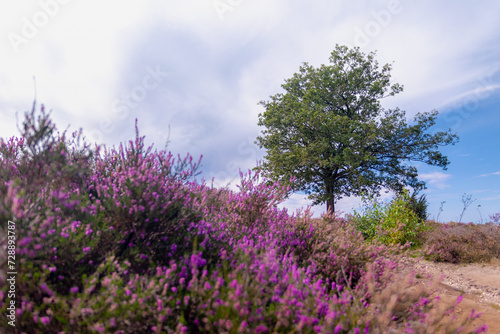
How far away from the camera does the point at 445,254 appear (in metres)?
9.49

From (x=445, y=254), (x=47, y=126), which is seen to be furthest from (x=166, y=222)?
(x=445, y=254)

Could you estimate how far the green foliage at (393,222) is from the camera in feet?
36.8

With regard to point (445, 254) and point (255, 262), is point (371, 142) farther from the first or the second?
point (255, 262)

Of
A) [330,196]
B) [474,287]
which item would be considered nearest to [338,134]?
[330,196]

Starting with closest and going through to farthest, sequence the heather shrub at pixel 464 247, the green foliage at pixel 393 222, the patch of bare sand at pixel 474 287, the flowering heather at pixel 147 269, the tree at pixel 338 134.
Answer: the flowering heather at pixel 147 269 < the patch of bare sand at pixel 474 287 < the heather shrub at pixel 464 247 < the green foliage at pixel 393 222 < the tree at pixel 338 134

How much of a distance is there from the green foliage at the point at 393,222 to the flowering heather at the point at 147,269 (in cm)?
752

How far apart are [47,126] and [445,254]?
34.9 ft

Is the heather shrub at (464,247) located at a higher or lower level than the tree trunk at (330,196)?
lower

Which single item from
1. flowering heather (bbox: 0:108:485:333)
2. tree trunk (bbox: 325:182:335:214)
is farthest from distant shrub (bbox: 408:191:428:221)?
flowering heather (bbox: 0:108:485:333)

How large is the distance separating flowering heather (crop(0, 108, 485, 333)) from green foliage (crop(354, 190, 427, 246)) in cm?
752

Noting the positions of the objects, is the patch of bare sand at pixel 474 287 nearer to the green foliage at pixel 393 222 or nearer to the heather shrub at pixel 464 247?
the heather shrub at pixel 464 247

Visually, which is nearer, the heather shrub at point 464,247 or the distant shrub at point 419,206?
the heather shrub at point 464,247

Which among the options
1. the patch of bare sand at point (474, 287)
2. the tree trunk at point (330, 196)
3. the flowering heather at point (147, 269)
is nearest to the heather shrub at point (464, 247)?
the patch of bare sand at point (474, 287)

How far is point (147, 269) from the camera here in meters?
2.92
